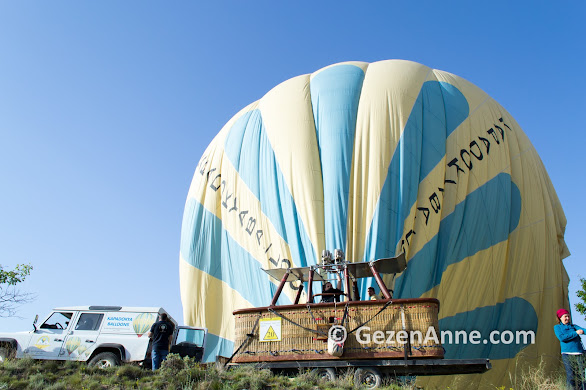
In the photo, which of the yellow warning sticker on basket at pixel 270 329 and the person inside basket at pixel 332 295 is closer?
the yellow warning sticker on basket at pixel 270 329

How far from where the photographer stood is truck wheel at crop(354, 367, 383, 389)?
20.8 ft

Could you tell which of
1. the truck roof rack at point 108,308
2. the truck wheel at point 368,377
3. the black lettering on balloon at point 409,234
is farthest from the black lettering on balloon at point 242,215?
the truck wheel at point 368,377

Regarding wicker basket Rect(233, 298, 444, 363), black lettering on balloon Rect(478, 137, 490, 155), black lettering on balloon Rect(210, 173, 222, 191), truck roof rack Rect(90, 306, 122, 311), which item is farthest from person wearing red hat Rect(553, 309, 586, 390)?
black lettering on balloon Rect(210, 173, 222, 191)

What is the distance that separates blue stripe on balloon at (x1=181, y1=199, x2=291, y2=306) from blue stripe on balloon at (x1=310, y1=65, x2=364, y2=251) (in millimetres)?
1975

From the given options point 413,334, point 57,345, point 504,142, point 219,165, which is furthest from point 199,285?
point 504,142

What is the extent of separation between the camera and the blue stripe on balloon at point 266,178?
34.7 feet

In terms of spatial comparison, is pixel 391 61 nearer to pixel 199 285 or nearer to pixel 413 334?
pixel 199 285

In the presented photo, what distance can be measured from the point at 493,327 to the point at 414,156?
389cm

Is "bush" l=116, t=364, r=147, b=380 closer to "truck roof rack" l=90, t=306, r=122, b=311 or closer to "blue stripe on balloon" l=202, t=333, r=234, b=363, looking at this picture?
"truck roof rack" l=90, t=306, r=122, b=311

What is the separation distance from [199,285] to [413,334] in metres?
7.16

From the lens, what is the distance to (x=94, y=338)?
8906mm

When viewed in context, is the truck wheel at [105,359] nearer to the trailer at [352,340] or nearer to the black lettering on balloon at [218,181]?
the trailer at [352,340]

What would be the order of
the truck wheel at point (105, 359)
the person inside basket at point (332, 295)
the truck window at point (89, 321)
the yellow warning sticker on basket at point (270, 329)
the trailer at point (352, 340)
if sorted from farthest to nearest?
1. the truck window at point (89, 321)
2. the truck wheel at point (105, 359)
3. the person inside basket at point (332, 295)
4. the yellow warning sticker on basket at point (270, 329)
5. the trailer at point (352, 340)

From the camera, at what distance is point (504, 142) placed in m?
12.4
